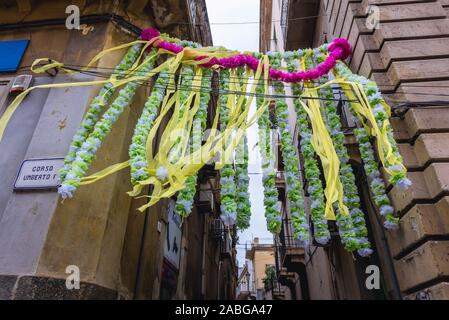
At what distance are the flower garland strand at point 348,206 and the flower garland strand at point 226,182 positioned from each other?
1.55m

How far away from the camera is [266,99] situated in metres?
4.98

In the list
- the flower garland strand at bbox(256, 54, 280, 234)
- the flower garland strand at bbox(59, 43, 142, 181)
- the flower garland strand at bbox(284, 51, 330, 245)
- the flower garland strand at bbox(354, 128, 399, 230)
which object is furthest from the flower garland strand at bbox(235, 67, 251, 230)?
the flower garland strand at bbox(59, 43, 142, 181)

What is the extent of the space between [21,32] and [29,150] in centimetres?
307

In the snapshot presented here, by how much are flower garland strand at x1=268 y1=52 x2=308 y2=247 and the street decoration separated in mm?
15

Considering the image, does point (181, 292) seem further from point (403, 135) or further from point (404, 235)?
point (403, 135)

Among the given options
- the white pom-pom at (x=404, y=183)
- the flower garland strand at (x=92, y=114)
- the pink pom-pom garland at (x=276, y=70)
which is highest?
the pink pom-pom garland at (x=276, y=70)

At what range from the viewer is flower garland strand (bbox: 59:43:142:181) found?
4.14m

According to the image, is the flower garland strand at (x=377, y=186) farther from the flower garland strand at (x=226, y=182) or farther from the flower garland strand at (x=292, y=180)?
the flower garland strand at (x=226, y=182)

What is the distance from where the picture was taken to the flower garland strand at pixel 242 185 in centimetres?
414

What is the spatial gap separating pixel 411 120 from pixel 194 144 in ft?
11.0

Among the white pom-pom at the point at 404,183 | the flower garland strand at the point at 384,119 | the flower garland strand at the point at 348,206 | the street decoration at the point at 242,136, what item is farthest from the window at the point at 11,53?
the white pom-pom at the point at 404,183

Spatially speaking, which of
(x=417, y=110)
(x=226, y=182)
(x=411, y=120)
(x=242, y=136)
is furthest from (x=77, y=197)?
(x=417, y=110)

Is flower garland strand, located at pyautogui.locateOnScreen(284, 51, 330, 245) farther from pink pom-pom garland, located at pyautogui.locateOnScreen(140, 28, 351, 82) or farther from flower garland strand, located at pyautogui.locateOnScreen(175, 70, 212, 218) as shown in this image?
flower garland strand, located at pyautogui.locateOnScreen(175, 70, 212, 218)

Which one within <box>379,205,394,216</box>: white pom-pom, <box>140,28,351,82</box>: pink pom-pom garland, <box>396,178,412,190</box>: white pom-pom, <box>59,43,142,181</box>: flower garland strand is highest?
<box>140,28,351,82</box>: pink pom-pom garland
